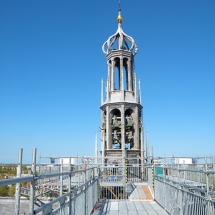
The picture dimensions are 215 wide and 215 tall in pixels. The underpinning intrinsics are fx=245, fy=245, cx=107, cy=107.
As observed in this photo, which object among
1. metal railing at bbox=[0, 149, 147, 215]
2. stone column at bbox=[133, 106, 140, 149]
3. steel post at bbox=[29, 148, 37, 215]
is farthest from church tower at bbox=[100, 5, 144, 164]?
steel post at bbox=[29, 148, 37, 215]

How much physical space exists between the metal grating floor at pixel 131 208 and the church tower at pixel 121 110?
10289mm

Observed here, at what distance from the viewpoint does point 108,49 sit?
86.3 ft

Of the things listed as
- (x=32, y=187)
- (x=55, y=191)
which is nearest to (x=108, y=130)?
(x=55, y=191)

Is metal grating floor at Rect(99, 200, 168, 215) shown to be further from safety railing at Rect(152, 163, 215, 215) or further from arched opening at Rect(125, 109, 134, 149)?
arched opening at Rect(125, 109, 134, 149)

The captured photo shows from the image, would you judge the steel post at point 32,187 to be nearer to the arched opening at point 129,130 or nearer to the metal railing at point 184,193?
the metal railing at point 184,193

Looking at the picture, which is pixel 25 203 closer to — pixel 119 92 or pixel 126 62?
pixel 119 92

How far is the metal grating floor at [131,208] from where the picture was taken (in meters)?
9.81

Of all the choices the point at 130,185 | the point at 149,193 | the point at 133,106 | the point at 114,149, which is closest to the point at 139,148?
the point at 114,149

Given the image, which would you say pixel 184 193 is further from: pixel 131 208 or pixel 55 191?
pixel 131 208

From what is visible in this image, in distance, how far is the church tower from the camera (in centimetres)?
2321

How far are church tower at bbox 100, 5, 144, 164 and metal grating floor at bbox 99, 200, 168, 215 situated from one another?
1029 cm

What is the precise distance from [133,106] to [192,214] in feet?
58.8

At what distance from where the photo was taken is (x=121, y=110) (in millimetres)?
23609

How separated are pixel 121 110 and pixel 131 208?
13.6 m
